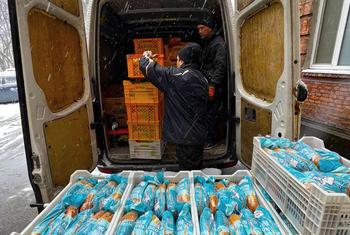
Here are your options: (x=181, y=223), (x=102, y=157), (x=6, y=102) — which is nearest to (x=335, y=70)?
(x=102, y=157)

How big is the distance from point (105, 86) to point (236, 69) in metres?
2.28

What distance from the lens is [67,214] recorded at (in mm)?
1538

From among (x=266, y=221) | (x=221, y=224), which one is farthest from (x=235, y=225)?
(x=266, y=221)

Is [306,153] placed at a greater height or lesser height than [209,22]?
lesser

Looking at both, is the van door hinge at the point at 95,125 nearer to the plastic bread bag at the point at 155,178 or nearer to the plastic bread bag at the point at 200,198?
the plastic bread bag at the point at 155,178

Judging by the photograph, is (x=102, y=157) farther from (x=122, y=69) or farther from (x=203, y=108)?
(x=122, y=69)

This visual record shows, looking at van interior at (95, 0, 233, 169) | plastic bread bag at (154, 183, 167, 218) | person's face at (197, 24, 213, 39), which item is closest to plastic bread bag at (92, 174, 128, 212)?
plastic bread bag at (154, 183, 167, 218)

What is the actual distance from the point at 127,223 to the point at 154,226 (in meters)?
0.15

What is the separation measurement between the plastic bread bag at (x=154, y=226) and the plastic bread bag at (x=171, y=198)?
128mm

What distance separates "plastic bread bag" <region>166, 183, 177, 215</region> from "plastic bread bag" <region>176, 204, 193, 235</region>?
76 mm

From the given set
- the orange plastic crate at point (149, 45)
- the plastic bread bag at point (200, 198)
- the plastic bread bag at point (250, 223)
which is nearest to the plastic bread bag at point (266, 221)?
the plastic bread bag at point (250, 223)

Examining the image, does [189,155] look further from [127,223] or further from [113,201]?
[127,223]

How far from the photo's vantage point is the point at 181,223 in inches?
56.1

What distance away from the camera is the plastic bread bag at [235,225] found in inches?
53.6
